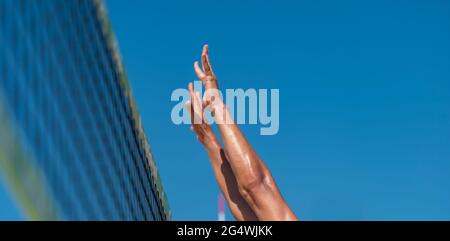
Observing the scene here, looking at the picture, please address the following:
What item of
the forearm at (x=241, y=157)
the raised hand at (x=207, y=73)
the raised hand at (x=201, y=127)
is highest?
the raised hand at (x=207, y=73)

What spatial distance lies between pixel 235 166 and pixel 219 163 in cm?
99

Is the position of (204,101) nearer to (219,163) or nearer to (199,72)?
(199,72)

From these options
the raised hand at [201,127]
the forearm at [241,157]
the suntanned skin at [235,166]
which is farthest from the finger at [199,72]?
the forearm at [241,157]

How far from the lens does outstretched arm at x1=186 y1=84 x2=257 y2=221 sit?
11.2 metres

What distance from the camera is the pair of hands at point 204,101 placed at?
11109mm

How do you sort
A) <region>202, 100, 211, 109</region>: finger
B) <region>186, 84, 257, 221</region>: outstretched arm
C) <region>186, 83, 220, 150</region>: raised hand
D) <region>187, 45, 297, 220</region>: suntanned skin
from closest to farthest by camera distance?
<region>187, 45, 297, 220</region>: suntanned skin, <region>202, 100, 211, 109</region>: finger, <region>186, 84, 257, 221</region>: outstretched arm, <region>186, 83, 220, 150</region>: raised hand

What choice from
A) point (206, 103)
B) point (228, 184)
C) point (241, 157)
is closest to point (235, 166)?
point (241, 157)

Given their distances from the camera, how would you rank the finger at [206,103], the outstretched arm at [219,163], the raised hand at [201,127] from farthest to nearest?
the raised hand at [201,127] < the outstretched arm at [219,163] < the finger at [206,103]

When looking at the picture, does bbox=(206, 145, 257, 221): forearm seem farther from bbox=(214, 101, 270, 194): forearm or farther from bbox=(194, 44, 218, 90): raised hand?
Answer: bbox=(194, 44, 218, 90): raised hand

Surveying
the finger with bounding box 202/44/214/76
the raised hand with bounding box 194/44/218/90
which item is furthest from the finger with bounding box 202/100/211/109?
the finger with bounding box 202/44/214/76

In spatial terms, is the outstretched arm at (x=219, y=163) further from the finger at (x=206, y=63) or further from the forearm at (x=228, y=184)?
the finger at (x=206, y=63)
